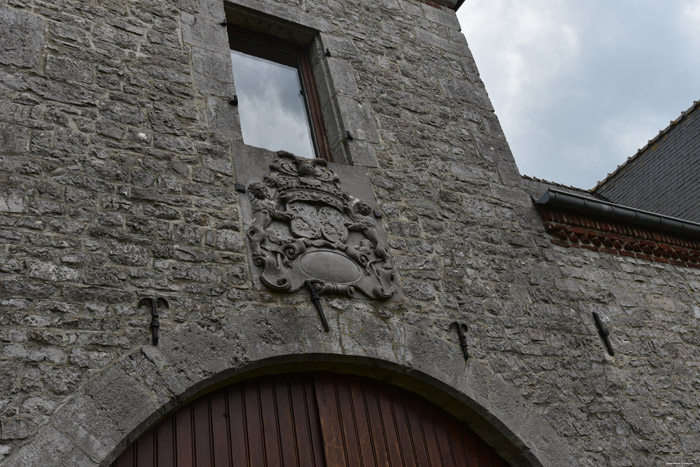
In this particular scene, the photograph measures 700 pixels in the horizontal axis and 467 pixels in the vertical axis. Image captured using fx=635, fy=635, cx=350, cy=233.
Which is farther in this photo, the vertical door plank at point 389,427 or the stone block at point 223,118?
the stone block at point 223,118

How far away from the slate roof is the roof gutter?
236cm

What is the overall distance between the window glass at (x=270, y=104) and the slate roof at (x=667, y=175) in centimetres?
552

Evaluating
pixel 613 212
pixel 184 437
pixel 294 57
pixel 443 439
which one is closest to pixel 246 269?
pixel 184 437

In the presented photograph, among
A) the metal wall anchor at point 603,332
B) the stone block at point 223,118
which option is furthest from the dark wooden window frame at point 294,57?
the metal wall anchor at point 603,332

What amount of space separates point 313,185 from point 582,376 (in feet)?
7.42

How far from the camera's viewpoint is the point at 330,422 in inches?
142

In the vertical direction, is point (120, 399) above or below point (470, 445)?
above

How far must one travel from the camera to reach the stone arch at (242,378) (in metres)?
2.82

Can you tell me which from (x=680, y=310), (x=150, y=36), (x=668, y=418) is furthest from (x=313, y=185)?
(x=680, y=310)

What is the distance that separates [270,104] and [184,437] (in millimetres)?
2644

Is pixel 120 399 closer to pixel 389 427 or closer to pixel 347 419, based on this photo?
pixel 347 419

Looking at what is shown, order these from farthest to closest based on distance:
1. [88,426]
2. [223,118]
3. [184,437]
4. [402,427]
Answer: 1. [223,118]
2. [402,427]
3. [184,437]
4. [88,426]

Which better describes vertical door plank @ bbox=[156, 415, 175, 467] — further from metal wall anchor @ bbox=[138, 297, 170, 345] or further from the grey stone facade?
metal wall anchor @ bbox=[138, 297, 170, 345]

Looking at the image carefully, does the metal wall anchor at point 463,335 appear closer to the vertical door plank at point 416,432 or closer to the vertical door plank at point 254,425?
the vertical door plank at point 416,432
